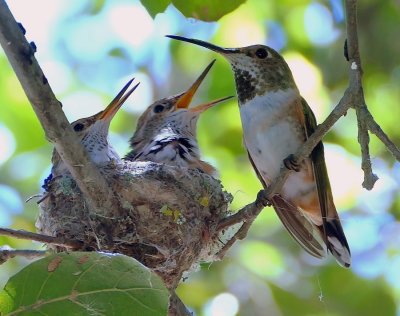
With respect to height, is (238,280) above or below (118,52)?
below

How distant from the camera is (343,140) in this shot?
7078mm

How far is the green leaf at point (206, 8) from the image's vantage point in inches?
132

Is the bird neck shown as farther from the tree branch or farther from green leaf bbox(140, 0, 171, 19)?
green leaf bbox(140, 0, 171, 19)

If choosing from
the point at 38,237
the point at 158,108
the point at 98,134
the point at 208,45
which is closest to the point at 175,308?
the point at 38,237

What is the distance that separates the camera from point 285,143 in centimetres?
445

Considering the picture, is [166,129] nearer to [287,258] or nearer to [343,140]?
[343,140]

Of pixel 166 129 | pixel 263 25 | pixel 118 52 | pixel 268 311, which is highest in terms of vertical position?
pixel 118 52

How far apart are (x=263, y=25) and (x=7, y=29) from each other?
5087mm

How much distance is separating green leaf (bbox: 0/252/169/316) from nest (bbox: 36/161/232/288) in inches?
40.6

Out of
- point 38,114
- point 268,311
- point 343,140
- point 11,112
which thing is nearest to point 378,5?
point 343,140

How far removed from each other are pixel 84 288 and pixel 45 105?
2.25ft

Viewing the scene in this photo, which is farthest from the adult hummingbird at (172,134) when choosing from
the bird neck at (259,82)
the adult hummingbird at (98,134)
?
the bird neck at (259,82)

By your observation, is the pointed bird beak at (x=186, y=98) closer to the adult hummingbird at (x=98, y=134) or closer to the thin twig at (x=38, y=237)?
the adult hummingbird at (x=98, y=134)

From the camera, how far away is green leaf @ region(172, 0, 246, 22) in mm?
3359
